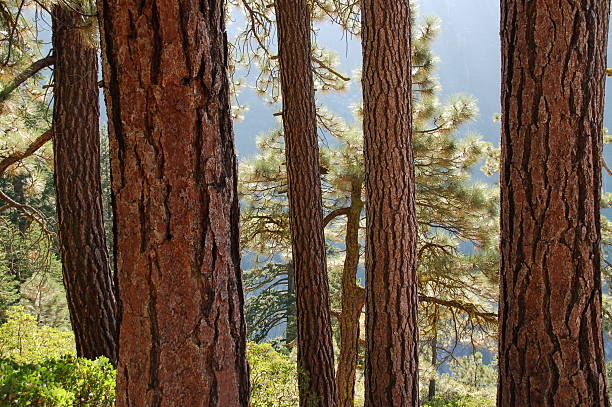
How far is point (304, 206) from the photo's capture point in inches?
151

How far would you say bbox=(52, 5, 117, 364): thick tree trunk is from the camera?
3488 millimetres

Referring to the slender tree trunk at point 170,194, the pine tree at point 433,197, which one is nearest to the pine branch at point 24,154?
the pine tree at point 433,197

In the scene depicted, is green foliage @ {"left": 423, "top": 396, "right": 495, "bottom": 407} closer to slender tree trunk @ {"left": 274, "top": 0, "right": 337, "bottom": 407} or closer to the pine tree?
the pine tree

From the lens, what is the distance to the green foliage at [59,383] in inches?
82.8

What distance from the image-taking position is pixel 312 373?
12.5ft

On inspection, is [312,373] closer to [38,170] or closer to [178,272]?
[178,272]

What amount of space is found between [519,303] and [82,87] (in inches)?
122

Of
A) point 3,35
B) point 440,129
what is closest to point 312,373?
point 3,35

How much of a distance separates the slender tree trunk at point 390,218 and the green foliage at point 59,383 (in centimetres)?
160

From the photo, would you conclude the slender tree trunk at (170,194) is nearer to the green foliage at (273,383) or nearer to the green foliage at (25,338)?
the green foliage at (273,383)

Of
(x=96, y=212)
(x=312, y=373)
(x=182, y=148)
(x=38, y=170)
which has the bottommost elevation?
(x=312, y=373)

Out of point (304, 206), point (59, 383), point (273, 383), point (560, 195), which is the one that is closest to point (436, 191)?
point (304, 206)

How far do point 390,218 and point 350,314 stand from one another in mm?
3944

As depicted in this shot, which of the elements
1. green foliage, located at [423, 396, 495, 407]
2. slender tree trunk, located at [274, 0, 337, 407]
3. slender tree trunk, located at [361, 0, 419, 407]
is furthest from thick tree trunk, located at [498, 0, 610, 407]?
green foliage, located at [423, 396, 495, 407]
